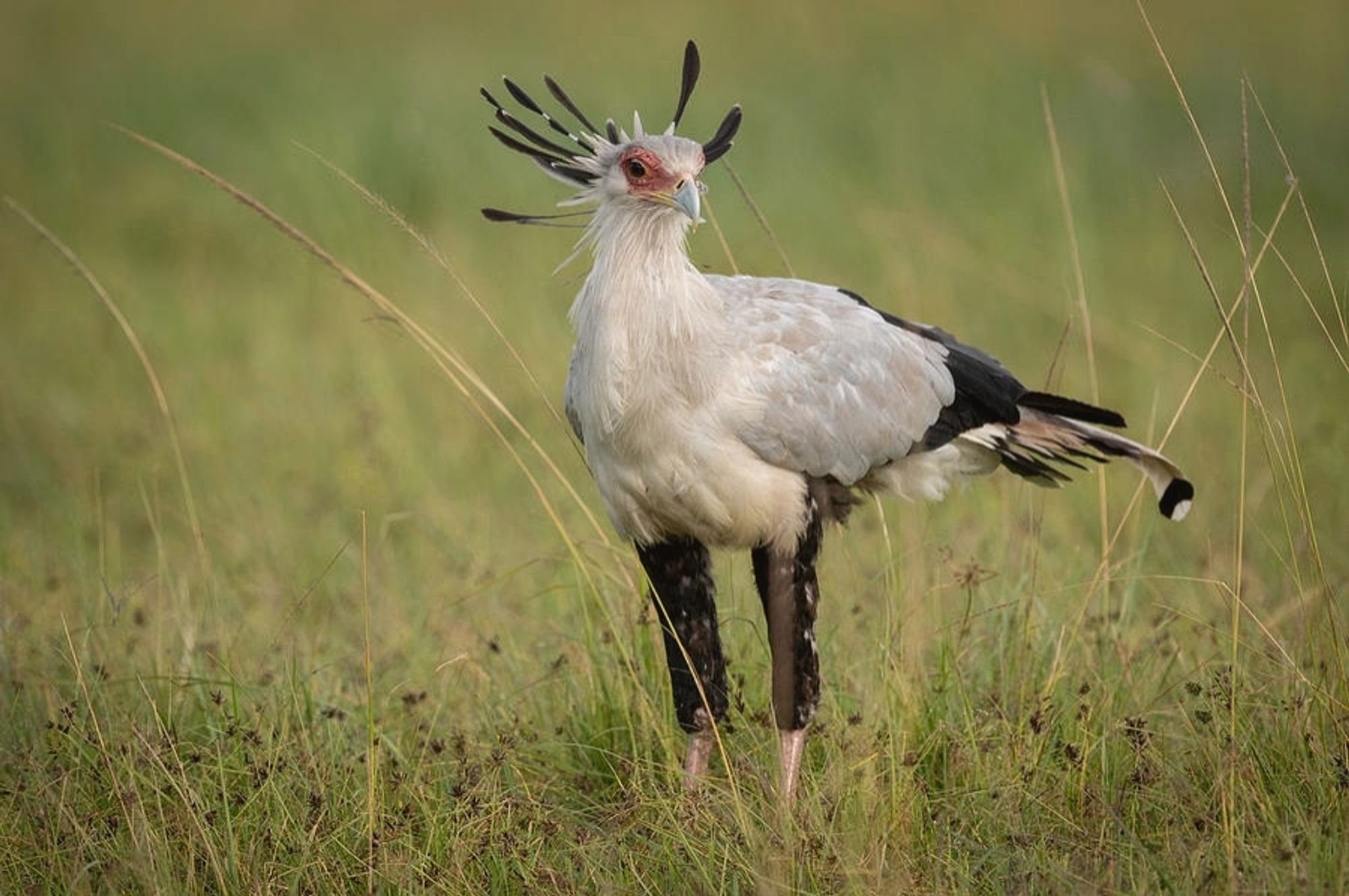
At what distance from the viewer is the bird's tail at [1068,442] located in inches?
173

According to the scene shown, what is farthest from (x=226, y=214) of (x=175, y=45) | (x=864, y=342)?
(x=864, y=342)

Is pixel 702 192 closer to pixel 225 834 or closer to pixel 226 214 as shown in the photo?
pixel 225 834

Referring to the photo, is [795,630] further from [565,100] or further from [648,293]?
[565,100]

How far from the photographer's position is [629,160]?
3.94 metres

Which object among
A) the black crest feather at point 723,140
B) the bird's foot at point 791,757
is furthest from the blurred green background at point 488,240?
the bird's foot at point 791,757

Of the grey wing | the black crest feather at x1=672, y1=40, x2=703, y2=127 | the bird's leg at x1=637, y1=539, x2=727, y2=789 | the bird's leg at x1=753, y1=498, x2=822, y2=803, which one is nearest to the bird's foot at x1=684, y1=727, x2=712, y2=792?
the bird's leg at x1=637, y1=539, x2=727, y2=789

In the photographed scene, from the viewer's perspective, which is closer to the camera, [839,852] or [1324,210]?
[839,852]

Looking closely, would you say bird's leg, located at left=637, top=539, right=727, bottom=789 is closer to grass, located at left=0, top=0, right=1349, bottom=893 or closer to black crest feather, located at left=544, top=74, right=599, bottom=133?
grass, located at left=0, top=0, right=1349, bottom=893

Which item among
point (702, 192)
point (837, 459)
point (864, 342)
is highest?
point (702, 192)

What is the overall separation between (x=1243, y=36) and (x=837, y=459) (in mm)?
9092

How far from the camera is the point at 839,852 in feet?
11.2

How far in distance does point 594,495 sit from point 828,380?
2.38 meters

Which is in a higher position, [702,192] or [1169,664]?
[702,192]

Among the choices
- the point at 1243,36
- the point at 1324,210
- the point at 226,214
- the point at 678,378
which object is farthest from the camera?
the point at 1243,36
